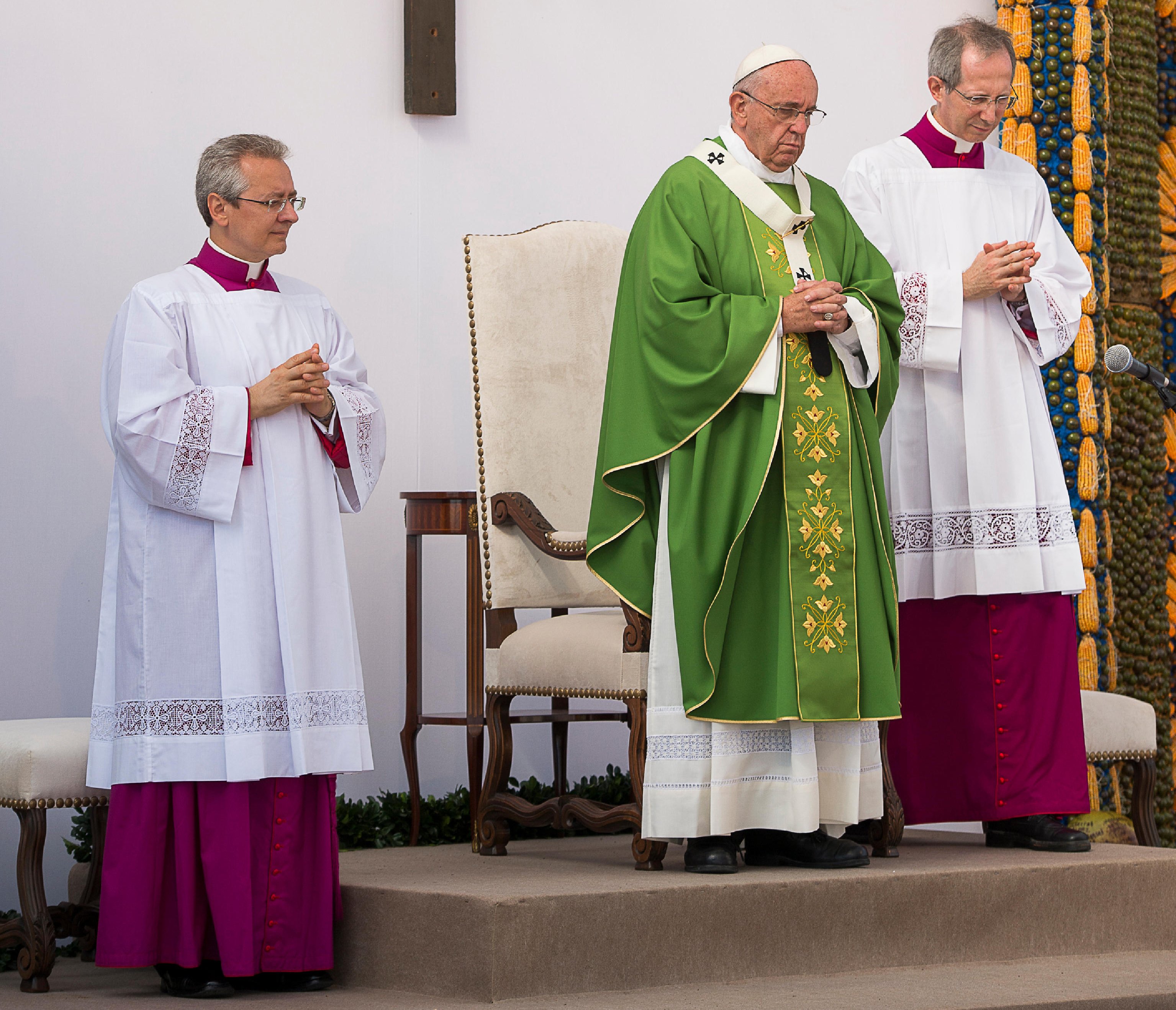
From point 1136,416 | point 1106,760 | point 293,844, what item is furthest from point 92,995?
point 1136,416

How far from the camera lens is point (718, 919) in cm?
361

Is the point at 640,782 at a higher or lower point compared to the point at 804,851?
higher

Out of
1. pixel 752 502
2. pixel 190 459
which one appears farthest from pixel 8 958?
pixel 752 502

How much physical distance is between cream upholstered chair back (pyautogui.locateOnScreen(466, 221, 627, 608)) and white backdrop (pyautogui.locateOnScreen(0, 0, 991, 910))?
94 centimetres

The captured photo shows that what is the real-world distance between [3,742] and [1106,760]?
3.05 m

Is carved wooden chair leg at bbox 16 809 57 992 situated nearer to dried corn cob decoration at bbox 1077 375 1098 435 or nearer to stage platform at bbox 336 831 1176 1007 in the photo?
stage platform at bbox 336 831 1176 1007

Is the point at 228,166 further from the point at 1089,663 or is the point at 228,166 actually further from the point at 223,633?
the point at 1089,663

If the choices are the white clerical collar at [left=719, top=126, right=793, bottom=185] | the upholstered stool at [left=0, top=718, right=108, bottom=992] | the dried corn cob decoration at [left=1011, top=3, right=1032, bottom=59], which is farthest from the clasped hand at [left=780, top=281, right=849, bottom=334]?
the dried corn cob decoration at [left=1011, top=3, right=1032, bottom=59]

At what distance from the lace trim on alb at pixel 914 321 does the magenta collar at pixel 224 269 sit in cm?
166

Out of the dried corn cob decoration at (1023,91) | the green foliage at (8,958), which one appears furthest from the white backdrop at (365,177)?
the dried corn cob decoration at (1023,91)

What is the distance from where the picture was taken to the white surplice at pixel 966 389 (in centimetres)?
434

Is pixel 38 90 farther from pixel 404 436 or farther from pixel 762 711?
pixel 762 711

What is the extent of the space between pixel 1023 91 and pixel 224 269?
3263mm

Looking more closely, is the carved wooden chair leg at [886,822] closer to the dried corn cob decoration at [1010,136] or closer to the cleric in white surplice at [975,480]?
the cleric in white surplice at [975,480]
